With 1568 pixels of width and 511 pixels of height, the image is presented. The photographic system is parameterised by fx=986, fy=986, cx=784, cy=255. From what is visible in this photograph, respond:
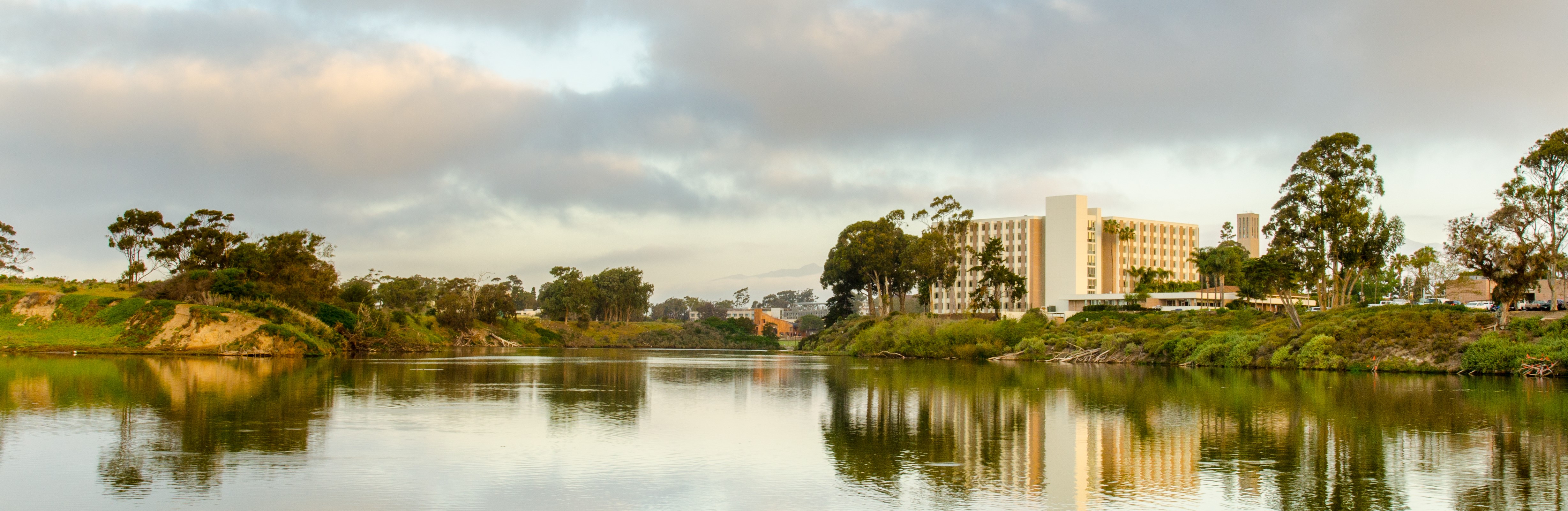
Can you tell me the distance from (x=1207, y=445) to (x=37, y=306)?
6229cm

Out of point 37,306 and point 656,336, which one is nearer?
point 37,306

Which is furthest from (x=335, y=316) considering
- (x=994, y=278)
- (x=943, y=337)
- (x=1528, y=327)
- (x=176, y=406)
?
(x=1528, y=327)

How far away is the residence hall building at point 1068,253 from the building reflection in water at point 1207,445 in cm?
9048

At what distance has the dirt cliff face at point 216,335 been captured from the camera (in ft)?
181

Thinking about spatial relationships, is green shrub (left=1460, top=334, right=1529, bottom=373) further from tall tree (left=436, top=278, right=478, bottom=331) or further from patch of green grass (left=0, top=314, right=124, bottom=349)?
tall tree (left=436, top=278, right=478, bottom=331)

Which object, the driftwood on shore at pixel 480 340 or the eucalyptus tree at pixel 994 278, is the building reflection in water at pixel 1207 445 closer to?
the eucalyptus tree at pixel 994 278

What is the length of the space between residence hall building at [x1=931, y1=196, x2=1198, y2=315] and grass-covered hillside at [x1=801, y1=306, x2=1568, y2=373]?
43.1 meters

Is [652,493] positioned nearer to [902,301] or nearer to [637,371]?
[637,371]

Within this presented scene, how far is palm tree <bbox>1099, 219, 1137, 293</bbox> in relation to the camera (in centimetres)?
14775

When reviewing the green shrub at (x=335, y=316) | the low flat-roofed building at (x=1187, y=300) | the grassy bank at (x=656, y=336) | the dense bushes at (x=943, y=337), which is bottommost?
the grassy bank at (x=656, y=336)

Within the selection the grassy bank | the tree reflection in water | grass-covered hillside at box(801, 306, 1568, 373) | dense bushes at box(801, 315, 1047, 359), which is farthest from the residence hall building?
the tree reflection in water

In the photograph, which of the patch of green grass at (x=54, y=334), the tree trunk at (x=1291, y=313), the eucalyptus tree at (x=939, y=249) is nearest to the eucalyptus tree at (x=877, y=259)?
the eucalyptus tree at (x=939, y=249)

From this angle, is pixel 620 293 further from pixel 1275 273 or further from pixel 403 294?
pixel 1275 273

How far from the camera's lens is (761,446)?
53.7 feet
